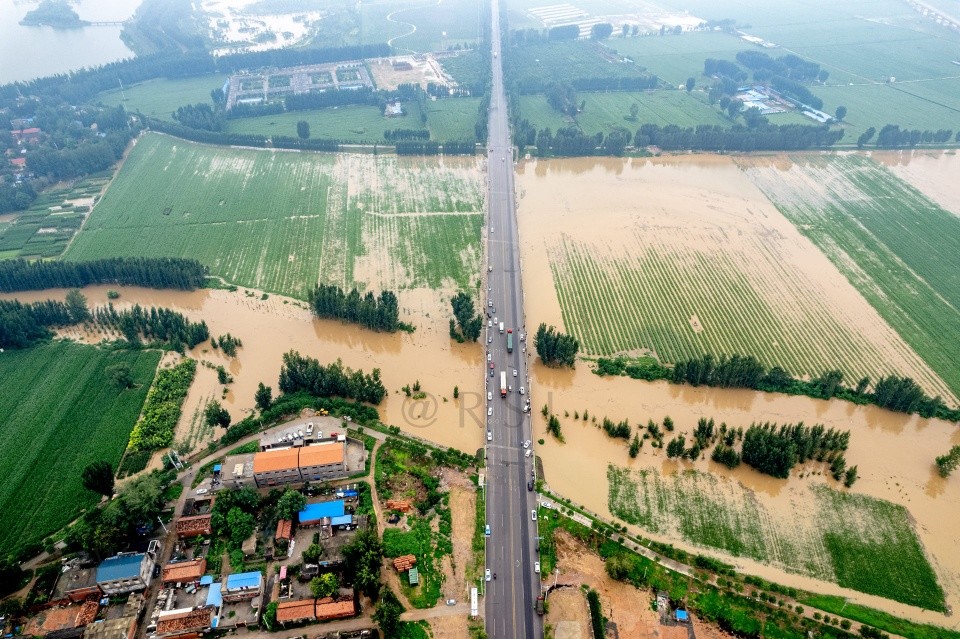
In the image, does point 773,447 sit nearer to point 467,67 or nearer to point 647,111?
point 647,111

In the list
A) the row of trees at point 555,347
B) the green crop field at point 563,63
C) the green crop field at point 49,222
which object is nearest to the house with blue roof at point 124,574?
the row of trees at point 555,347

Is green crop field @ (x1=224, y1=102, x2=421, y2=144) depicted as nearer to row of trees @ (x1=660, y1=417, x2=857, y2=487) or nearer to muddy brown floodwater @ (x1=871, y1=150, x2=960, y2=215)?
row of trees @ (x1=660, y1=417, x2=857, y2=487)

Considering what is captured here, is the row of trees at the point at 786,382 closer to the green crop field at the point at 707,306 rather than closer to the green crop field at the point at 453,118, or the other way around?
the green crop field at the point at 707,306

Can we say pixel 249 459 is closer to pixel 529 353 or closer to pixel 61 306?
pixel 529 353

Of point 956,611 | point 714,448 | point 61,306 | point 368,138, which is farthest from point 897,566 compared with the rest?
point 368,138

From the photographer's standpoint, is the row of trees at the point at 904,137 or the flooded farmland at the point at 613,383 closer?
the flooded farmland at the point at 613,383
